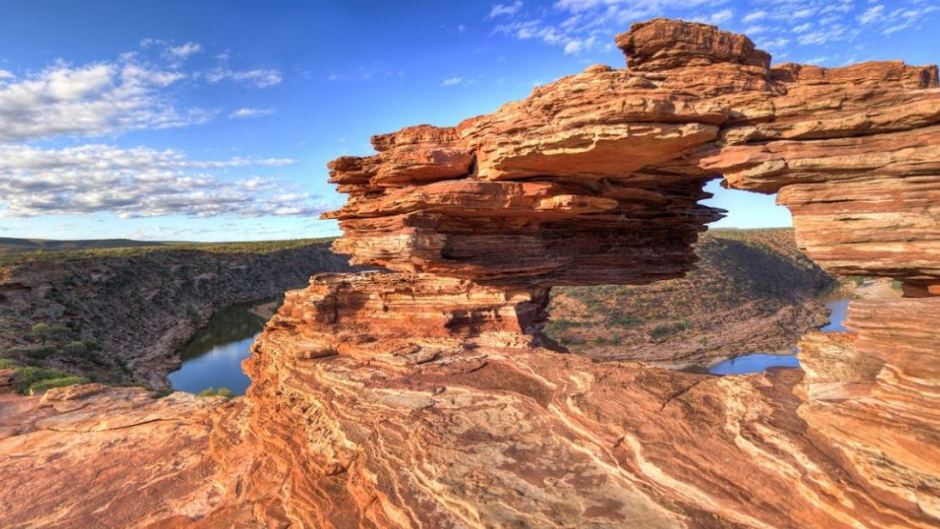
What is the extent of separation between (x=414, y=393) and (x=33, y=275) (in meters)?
50.4

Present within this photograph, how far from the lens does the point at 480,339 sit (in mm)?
13805

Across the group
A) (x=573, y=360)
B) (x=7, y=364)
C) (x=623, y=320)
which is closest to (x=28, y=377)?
(x=7, y=364)

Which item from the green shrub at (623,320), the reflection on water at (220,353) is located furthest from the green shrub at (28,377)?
the green shrub at (623,320)

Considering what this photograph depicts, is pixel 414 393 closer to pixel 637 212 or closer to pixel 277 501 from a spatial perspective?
pixel 277 501

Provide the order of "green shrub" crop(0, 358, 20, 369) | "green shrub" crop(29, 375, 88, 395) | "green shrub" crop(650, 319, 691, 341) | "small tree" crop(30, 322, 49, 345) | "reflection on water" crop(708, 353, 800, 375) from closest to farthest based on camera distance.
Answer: "green shrub" crop(29, 375, 88, 395)
"green shrub" crop(0, 358, 20, 369)
"small tree" crop(30, 322, 49, 345)
"reflection on water" crop(708, 353, 800, 375)
"green shrub" crop(650, 319, 691, 341)

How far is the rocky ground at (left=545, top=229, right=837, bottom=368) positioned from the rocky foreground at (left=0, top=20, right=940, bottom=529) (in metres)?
27.5

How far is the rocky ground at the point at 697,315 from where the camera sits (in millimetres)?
43000

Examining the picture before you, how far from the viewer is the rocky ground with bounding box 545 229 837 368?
141 ft

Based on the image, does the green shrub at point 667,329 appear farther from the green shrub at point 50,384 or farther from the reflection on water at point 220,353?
the green shrub at point 50,384

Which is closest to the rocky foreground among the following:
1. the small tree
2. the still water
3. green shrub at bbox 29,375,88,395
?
green shrub at bbox 29,375,88,395

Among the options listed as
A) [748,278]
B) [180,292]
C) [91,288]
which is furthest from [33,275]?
[748,278]

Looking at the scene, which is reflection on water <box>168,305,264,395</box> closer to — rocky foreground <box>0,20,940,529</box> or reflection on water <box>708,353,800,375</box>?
rocky foreground <box>0,20,940,529</box>

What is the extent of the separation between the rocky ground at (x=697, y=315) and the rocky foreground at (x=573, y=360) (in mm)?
27506

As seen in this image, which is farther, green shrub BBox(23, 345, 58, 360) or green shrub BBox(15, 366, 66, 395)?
green shrub BBox(23, 345, 58, 360)
